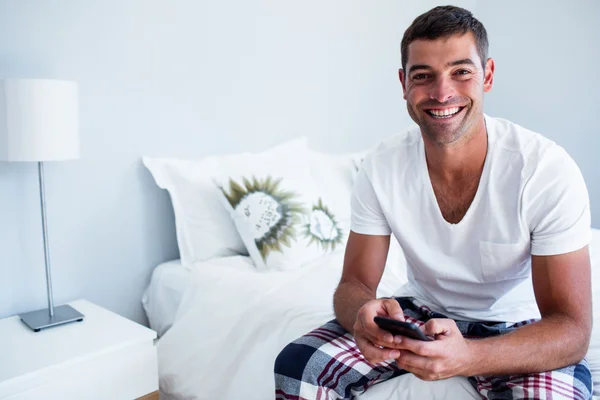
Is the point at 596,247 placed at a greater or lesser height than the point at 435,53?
lesser

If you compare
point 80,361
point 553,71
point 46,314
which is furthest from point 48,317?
point 553,71

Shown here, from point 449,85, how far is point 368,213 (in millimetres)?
378

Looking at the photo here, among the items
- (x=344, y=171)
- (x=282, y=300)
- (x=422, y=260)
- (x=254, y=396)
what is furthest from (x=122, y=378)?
(x=344, y=171)

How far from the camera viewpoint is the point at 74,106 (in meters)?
1.63

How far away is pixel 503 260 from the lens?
1.27 m

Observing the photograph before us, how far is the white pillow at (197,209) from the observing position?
2090 millimetres

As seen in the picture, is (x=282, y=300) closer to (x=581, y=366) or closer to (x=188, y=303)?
(x=188, y=303)

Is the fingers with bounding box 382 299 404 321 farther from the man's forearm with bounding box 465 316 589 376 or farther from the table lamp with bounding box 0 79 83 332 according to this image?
the table lamp with bounding box 0 79 83 332

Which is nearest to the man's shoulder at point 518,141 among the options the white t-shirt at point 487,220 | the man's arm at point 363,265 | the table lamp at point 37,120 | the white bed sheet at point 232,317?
the white t-shirt at point 487,220

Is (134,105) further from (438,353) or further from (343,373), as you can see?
(438,353)

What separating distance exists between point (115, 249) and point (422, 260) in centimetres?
118

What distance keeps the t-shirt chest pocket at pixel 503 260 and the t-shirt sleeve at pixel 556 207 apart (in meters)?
0.05

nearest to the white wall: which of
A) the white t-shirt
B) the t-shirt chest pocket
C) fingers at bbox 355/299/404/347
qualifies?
the white t-shirt

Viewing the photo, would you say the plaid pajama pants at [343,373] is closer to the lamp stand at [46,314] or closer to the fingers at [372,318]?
the fingers at [372,318]
